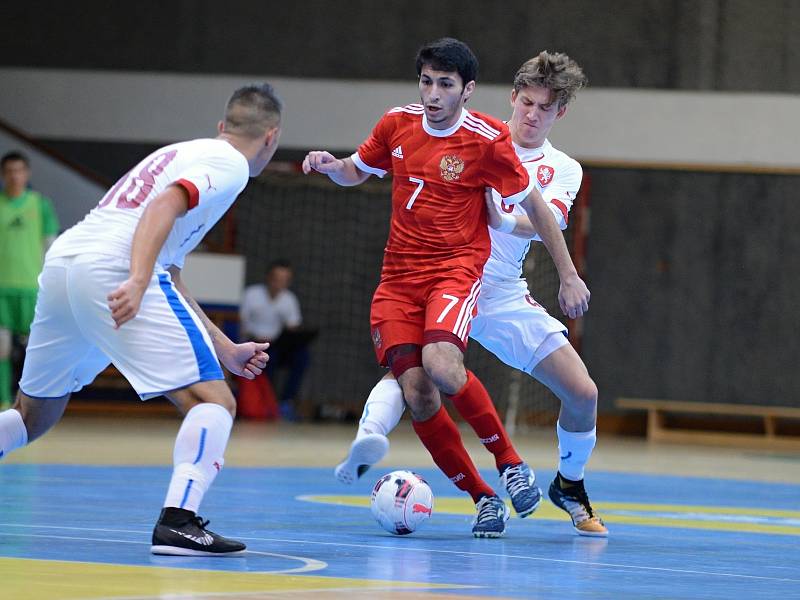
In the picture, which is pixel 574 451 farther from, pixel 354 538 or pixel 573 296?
pixel 354 538

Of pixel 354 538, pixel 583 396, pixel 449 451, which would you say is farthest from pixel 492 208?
pixel 354 538

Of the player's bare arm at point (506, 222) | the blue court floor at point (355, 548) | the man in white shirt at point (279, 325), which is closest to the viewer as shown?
the blue court floor at point (355, 548)

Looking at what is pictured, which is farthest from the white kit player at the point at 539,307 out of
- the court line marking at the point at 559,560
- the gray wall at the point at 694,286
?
the gray wall at the point at 694,286

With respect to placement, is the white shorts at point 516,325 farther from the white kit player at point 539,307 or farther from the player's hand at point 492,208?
the player's hand at point 492,208

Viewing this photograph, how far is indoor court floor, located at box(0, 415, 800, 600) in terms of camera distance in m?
4.21

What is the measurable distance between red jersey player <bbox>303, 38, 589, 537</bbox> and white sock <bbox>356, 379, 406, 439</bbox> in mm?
46

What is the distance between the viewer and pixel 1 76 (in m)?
18.7

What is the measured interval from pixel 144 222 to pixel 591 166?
1346cm

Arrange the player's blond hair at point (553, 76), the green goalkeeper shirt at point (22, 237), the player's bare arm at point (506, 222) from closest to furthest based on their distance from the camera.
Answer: the player's bare arm at point (506, 222), the player's blond hair at point (553, 76), the green goalkeeper shirt at point (22, 237)

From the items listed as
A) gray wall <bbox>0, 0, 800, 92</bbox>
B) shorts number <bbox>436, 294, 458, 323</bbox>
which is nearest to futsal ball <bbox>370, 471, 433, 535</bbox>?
shorts number <bbox>436, 294, 458, 323</bbox>

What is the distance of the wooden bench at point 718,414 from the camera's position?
16.4 metres

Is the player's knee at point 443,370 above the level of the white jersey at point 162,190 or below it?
below

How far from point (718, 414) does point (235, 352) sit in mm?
13110

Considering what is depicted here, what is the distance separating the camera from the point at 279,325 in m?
16.8
